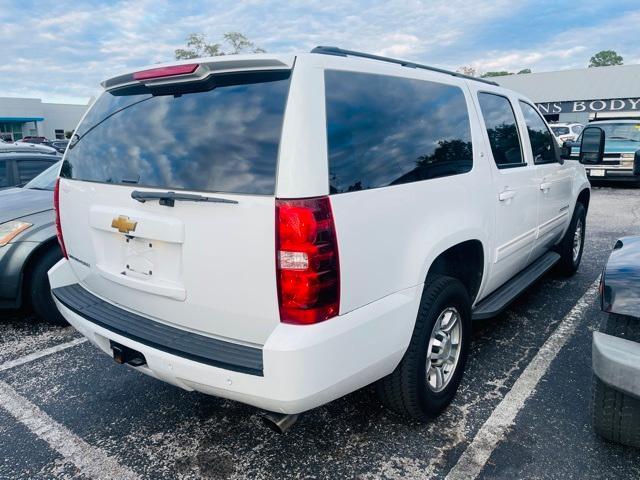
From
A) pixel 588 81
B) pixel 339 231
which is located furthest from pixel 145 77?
pixel 588 81

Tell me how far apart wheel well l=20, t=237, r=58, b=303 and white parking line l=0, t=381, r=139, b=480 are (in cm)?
116

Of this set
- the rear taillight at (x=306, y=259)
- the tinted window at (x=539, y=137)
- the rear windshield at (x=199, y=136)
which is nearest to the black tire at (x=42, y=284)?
the rear windshield at (x=199, y=136)

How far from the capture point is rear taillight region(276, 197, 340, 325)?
1.88 meters

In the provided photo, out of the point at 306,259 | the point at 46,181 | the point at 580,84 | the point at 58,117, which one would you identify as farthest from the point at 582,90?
the point at 58,117

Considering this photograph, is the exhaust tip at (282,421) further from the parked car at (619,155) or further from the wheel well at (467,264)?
the parked car at (619,155)

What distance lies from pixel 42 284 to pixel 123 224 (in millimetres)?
2393

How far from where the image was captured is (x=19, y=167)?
5996mm

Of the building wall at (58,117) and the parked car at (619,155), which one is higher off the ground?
the building wall at (58,117)

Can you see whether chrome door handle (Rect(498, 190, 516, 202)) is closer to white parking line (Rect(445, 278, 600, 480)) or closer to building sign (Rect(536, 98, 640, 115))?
white parking line (Rect(445, 278, 600, 480))

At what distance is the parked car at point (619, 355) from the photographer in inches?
80.5

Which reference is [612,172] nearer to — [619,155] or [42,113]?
[619,155]

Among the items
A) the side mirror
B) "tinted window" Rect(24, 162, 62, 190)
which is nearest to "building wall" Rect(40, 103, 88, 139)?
"tinted window" Rect(24, 162, 62, 190)

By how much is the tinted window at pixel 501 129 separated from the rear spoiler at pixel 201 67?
1.83 metres

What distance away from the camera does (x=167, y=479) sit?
7.86ft
